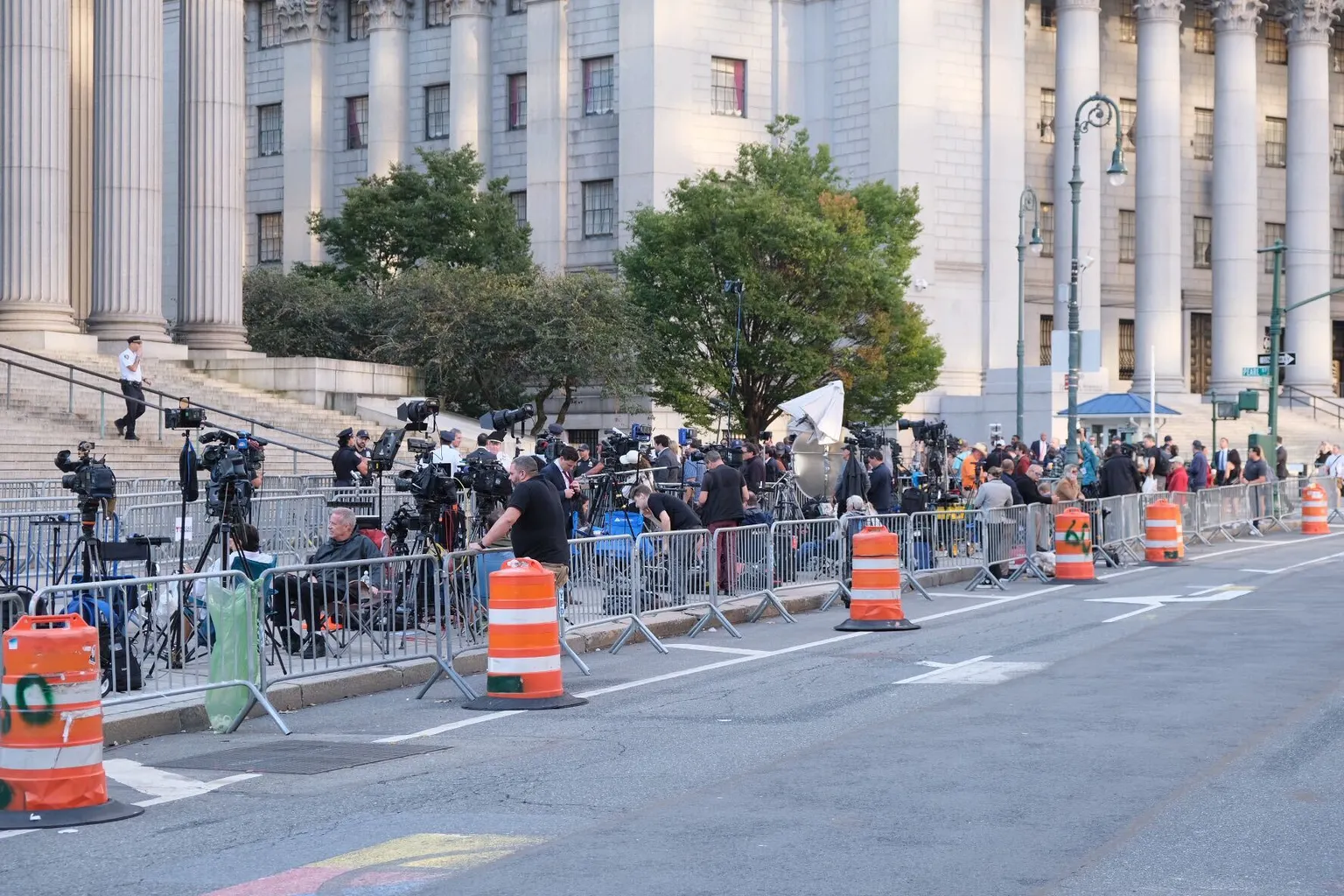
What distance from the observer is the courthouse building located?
53969 mm

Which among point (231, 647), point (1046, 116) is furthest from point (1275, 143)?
point (231, 647)

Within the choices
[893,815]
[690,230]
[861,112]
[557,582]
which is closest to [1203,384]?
[861,112]

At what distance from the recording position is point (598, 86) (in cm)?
5588

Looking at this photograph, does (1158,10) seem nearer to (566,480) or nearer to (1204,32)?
(1204,32)

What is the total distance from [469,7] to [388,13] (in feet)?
11.4

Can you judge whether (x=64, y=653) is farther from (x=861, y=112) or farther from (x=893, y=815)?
(x=861, y=112)

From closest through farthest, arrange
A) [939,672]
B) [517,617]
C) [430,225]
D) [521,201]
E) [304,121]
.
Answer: [517,617], [939,672], [430,225], [521,201], [304,121]

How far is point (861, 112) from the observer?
179ft

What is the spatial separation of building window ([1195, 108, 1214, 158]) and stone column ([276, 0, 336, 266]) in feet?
103

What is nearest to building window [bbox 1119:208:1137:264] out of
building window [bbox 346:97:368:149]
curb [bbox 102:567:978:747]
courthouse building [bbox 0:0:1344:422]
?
courthouse building [bbox 0:0:1344:422]

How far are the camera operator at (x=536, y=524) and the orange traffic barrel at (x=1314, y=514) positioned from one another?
26497 millimetres

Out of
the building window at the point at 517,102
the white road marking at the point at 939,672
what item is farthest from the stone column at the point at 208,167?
the white road marking at the point at 939,672

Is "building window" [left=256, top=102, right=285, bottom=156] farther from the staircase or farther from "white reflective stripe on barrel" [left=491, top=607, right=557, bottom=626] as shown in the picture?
"white reflective stripe on barrel" [left=491, top=607, right=557, bottom=626]

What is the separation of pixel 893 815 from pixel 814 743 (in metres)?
2.16
